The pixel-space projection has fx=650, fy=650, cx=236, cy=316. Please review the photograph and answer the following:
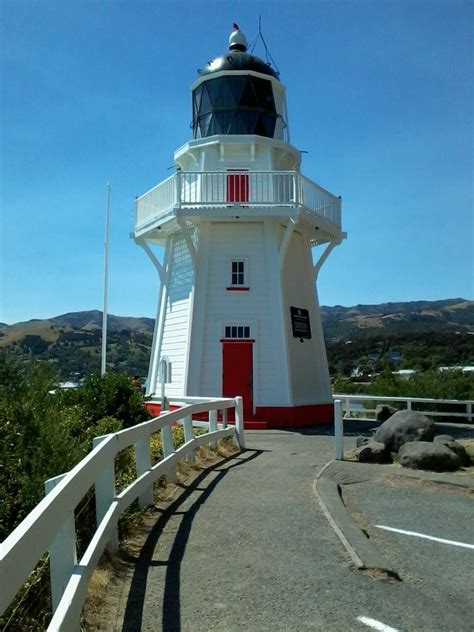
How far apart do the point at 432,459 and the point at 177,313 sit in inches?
447

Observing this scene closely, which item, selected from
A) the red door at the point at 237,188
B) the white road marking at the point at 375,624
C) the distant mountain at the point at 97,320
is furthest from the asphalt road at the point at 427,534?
the distant mountain at the point at 97,320

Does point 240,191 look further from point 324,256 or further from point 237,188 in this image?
point 324,256

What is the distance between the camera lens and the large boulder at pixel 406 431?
40.8 feet

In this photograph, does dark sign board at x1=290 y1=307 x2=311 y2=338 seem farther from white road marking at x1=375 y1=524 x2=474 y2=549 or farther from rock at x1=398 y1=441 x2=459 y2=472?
white road marking at x1=375 y1=524 x2=474 y2=549

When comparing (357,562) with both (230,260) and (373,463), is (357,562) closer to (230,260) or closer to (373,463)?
(373,463)

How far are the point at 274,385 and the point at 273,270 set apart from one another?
3492mm

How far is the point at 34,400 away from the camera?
7.88 meters

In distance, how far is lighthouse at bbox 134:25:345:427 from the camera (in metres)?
19.2

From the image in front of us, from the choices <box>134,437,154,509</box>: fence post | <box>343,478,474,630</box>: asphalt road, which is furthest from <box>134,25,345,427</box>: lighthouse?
<box>134,437,154,509</box>: fence post

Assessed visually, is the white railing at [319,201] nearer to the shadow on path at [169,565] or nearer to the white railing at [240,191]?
the white railing at [240,191]

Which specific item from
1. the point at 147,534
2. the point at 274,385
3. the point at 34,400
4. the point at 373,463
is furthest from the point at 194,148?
the point at 147,534

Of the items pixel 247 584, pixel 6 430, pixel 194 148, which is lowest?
pixel 247 584

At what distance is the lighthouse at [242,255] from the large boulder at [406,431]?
250 inches

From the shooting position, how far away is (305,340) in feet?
68.6
